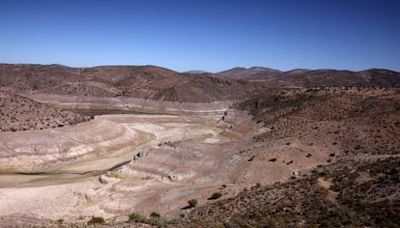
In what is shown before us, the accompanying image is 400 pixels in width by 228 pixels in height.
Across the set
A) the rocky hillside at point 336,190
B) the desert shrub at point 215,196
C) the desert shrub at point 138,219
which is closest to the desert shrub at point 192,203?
the desert shrub at point 215,196

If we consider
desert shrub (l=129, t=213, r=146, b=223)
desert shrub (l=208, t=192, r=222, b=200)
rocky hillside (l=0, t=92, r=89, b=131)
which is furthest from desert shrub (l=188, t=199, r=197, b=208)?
rocky hillside (l=0, t=92, r=89, b=131)

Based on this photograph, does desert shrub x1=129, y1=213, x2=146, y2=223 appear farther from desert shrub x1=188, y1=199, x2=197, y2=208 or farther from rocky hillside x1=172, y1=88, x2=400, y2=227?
desert shrub x1=188, y1=199, x2=197, y2=208

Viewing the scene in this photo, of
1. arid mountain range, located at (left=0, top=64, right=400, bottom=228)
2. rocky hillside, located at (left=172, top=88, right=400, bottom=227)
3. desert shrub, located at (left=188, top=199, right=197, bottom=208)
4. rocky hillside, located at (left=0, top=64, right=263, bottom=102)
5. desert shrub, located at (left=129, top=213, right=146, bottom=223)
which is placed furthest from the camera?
rocky hillside, located at (left=0, top=64, right=263, bottom=102)

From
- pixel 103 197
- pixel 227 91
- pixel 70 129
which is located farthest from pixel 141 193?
pixel 227 91

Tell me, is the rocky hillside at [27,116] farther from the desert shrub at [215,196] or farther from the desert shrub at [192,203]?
the desert shrub at [215,196]

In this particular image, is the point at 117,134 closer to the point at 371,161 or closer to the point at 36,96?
the point at 371,161

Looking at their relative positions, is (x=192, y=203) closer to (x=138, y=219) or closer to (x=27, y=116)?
(x=138, y=219)

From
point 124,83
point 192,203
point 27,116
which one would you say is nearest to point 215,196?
point 192,203
